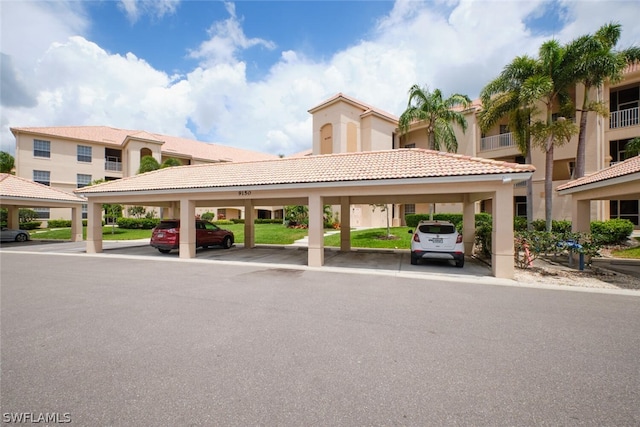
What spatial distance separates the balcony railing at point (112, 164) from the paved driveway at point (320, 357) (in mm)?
37339

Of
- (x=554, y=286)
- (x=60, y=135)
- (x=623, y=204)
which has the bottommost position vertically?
(x=554, y=286)

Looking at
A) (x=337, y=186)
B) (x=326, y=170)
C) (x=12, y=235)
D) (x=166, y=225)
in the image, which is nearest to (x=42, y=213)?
(x=12, y=235)

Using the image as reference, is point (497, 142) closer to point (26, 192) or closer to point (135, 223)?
point (26, 192)

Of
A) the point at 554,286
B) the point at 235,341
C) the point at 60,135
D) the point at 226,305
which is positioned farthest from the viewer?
the point at 60,135

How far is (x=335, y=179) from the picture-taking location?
10742 millimetres

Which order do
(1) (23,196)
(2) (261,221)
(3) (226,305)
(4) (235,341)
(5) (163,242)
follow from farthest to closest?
(2) (261,221) → (1) (23,196) → (5) (163,242) → (3) (226,305) → (4) (235,341)

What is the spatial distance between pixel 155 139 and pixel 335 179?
35322 millimetres

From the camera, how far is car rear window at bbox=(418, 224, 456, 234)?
10.8 metres

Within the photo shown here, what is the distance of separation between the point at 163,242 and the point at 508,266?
14422 millimetres

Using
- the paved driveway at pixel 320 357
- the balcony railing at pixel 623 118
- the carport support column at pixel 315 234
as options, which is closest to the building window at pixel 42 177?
the paved driveway at pixel 320 357

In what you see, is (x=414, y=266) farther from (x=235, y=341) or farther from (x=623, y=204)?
(x=623, y=204)

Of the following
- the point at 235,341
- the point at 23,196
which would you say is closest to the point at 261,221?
the point at 23,196

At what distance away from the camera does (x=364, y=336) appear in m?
4.54

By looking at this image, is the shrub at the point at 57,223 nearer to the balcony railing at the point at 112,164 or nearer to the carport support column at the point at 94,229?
the balcony railing at the point at 112,164
